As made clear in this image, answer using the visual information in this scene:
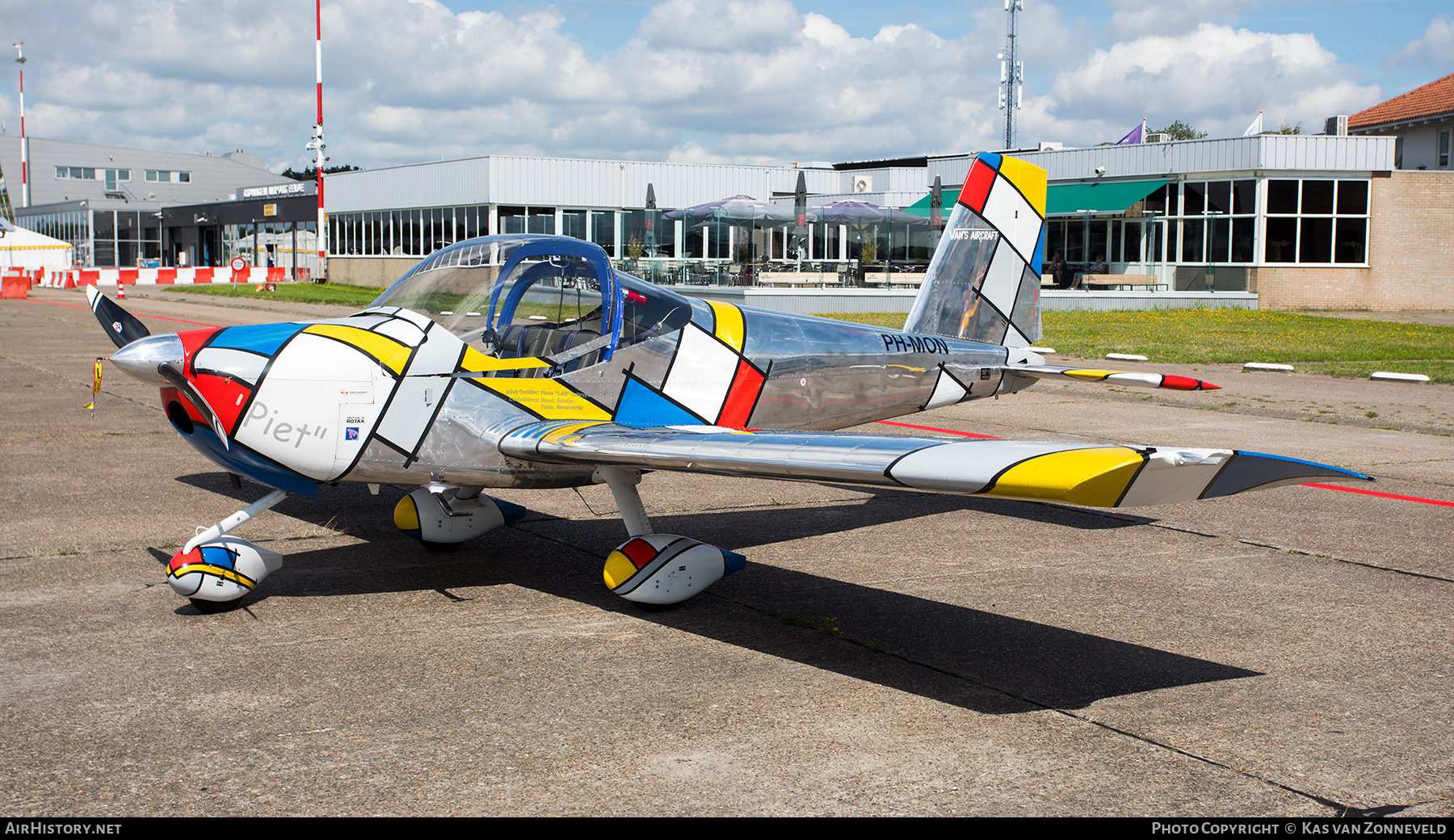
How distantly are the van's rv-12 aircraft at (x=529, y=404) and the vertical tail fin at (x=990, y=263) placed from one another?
1.43 metres

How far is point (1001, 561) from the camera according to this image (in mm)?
6750

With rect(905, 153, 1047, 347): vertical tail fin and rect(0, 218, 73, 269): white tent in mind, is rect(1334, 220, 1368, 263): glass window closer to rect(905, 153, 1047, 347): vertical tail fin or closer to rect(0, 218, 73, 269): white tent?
rect(905, 153, 1047, 347): vertical tail fin

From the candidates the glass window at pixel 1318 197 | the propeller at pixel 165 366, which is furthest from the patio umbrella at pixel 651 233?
the propeller at pixel 165 366

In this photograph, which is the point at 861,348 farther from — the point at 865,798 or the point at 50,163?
the point at 50,163

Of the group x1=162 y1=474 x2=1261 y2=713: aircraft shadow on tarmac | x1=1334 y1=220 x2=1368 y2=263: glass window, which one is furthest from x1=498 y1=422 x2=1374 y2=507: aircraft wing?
x1=1334 y1=220 x2=1368 y2=263: glass window

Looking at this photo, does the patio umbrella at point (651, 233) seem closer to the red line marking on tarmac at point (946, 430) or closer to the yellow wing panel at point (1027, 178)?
the red line marking on tarmac at point (946, 430)

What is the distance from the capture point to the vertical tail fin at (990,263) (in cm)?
855

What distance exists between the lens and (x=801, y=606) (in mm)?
5824

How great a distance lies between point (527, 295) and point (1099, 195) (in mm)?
32218

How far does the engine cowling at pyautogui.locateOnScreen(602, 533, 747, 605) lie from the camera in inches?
222

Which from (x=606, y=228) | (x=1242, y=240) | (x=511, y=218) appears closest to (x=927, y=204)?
(x=1242, y=240)

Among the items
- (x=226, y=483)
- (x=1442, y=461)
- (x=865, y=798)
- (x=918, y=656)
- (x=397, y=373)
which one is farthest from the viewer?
(x=1442, y=461)

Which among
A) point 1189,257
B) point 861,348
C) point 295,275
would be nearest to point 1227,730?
point 861,348

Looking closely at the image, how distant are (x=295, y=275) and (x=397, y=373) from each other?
166ft
